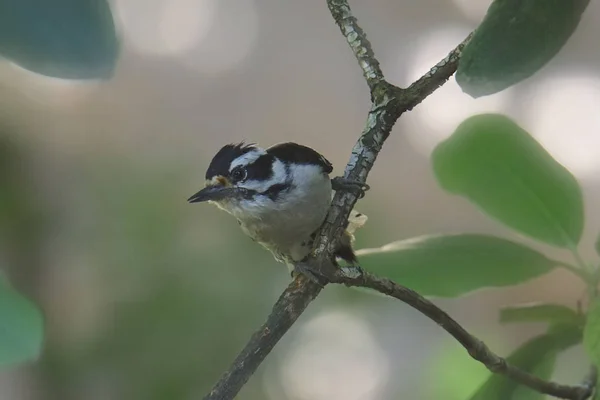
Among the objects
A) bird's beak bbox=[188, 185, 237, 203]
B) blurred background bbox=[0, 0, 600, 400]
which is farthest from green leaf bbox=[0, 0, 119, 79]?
blurred background bbox=[0, 0, 600, 400]

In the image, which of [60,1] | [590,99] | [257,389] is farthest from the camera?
[257,389]

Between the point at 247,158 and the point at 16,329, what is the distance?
1.26 feet

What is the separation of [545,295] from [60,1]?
4.03ft

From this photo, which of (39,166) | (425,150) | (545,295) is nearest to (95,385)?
(39,166)

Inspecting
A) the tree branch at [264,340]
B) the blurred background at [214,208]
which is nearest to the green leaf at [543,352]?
the tree branch at [264,340]

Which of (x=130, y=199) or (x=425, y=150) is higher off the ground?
(x=130, y=199)

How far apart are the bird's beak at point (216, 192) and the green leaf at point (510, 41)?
31 centimetres

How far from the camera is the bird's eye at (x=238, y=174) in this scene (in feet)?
2.01

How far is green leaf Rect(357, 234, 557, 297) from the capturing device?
54cm

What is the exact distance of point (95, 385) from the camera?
1224mm

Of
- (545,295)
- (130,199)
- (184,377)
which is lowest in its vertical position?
(545,295)

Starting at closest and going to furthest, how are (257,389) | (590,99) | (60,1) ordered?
(60,1) → (590,99) → (257,389)

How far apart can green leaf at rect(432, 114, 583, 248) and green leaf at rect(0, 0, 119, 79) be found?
0.37 metres

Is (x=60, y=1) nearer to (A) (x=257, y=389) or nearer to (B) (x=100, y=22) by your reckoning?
(B) (x=100, y=22)
